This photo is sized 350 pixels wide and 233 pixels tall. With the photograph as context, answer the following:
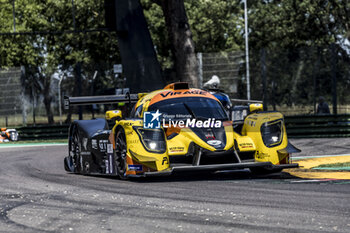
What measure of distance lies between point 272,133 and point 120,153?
2.53 meters

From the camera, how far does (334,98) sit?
21.2 meters

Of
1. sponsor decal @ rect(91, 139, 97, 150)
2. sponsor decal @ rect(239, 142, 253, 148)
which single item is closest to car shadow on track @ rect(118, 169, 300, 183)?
sponsor decal @ rect(239, 142, 253, 148)

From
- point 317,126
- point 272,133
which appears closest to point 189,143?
point 272,133

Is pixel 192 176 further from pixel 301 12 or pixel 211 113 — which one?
pixel 301 12

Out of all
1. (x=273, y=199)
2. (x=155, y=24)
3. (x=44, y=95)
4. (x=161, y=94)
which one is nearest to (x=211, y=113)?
(x=161, y=94)

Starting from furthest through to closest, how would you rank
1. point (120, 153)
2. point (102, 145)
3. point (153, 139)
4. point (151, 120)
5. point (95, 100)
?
point (95, 100), point (102, 145), point (120, 153), point (151, 120), point (153, 139)

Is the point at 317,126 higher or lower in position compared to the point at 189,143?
lower

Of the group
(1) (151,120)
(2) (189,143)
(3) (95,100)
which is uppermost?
(3) (95,100)

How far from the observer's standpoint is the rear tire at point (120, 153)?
10.7 metres

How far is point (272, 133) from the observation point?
1098 centimetres

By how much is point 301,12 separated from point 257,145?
35.3 meters

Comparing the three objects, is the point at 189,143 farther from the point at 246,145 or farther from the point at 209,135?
the point at 246,145

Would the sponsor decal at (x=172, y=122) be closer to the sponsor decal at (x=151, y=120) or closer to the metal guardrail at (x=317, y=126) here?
the sponsor decal at (x=151, y=120)

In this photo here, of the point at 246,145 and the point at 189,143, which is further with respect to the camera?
the point at 246,145
